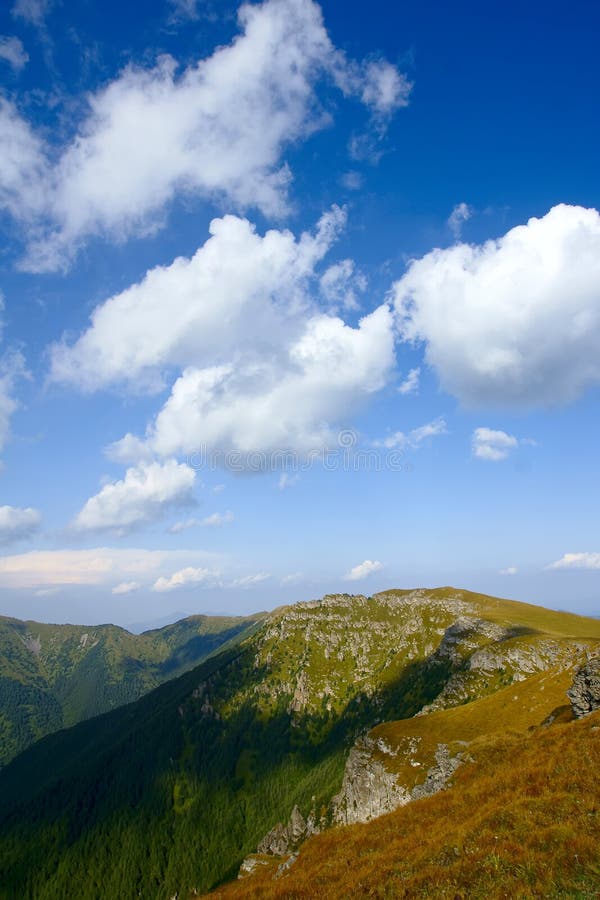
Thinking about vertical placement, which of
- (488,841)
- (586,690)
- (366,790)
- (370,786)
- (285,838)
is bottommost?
(285,838)

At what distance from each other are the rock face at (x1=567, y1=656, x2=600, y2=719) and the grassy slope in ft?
40.7

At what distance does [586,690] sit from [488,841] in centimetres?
3872

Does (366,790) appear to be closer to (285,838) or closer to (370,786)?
(370,786)

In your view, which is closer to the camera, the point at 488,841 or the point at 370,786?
the point at 488,841

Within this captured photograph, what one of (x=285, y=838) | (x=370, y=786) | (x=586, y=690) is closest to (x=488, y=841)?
(x=586, y=690)

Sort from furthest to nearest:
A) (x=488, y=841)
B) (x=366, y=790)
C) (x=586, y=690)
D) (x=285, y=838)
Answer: (x=285, y=838), (x=366, y=790), (x=586, y=690), (x=488, y=841)

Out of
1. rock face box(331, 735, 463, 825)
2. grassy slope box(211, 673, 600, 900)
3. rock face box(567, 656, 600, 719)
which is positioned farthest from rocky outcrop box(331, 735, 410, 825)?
grassy slope box(211, 673, 600, 900)

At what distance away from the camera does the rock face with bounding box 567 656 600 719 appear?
159 ft

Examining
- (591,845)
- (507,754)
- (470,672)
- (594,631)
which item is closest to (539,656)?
(470,672)

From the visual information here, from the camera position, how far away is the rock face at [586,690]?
159 feet

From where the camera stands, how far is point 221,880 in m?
193

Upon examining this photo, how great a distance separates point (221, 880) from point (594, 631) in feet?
612

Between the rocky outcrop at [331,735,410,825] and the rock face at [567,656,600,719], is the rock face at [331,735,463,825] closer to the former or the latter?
the rocky outcrop at [331,735,410,825]

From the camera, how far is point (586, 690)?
4991 cm
